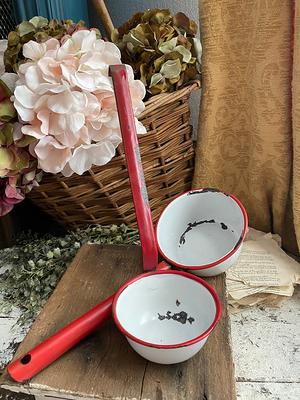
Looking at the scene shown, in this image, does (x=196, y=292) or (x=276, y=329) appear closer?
(x=196, y=292)

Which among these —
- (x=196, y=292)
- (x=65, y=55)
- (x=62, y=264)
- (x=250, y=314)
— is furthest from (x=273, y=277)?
(x=65, y=55)

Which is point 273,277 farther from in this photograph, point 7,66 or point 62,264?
point 7,66

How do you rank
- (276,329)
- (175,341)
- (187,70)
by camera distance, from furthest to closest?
(187,70) → (276,329) → (175,341)

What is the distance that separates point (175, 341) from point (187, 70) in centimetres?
46

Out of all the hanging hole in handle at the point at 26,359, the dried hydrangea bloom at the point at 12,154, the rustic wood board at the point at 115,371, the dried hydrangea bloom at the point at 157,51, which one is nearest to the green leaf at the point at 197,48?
the dried hydrangea bloom at the point at 157,51

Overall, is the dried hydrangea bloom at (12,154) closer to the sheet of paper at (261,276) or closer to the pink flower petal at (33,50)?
the pink flower petal at (33,50)

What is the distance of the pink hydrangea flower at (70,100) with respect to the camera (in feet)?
2.00

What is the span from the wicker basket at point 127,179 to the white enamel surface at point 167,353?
12.8 inches

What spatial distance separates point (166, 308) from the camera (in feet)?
1.95

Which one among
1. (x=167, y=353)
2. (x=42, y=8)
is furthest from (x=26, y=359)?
(x=42, y=8)

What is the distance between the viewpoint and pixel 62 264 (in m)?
0.78

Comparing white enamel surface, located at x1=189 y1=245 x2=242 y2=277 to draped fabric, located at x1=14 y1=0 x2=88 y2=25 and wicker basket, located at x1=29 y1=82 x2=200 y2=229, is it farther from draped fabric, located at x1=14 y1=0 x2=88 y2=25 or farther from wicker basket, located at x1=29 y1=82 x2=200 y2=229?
draped fabric, located at x1=14 y1=0 x2=88 y2=25

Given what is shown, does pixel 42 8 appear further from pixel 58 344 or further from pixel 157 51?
pixel 58 344

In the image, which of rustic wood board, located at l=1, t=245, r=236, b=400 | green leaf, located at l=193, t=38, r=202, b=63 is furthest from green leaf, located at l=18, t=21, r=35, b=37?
rustic wood board, located at l=1, t=245, r=236, b=400
